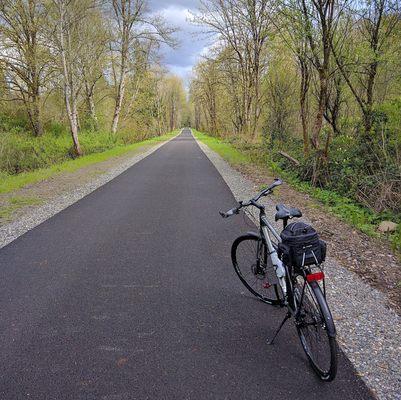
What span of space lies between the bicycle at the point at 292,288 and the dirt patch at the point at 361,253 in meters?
1.40

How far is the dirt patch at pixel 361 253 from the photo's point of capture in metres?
4.20

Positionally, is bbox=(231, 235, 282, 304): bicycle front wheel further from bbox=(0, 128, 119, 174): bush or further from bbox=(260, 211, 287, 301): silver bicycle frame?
bbox=(0, 128, 119, 174): bush

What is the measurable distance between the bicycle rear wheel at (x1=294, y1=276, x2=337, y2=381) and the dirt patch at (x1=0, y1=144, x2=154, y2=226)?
630 cm

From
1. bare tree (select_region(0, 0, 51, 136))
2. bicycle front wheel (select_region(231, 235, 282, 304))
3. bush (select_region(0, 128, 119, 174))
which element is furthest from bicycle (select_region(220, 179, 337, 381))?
bare tree (select_region(0, 0, 51, 136))

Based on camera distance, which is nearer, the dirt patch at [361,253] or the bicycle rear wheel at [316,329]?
the bicycle rear wheel at [316,329]

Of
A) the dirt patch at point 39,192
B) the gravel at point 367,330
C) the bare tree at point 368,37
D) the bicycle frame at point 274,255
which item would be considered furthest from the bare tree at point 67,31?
the gravel at point 367,330

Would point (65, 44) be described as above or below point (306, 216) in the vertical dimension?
above

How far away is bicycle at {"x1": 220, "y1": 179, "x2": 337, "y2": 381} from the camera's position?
2.59m

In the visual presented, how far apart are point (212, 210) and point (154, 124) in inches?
1810

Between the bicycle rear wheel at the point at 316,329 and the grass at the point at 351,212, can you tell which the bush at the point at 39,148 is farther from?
the bicycle rear wheel at the point at 316,329

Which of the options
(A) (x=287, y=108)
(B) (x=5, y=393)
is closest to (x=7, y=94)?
(A) (x=287, y=108)

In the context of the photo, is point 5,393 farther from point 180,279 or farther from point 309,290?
point 309,290

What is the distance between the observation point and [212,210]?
24.9 feet

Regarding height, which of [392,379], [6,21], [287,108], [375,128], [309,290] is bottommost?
[392,379]
